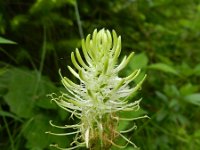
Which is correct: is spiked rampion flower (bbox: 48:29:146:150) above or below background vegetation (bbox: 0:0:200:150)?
below

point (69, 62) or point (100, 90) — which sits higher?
point (69, 62)

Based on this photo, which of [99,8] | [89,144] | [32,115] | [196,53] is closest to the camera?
[89,144]

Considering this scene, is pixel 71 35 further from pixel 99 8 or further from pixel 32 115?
pixel 32 115

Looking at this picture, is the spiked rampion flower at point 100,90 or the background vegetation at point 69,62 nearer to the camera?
the spiked rampion flower at point 100,90

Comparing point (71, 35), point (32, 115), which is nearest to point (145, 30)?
point (71, 35)

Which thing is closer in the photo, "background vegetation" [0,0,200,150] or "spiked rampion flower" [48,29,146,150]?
"spiked rampion flower" [48,29,146,150]

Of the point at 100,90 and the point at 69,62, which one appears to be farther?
the point at 69,62

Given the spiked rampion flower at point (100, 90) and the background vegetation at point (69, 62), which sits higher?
the background vegetation at point (69, 62)

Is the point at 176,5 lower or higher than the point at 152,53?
higher
